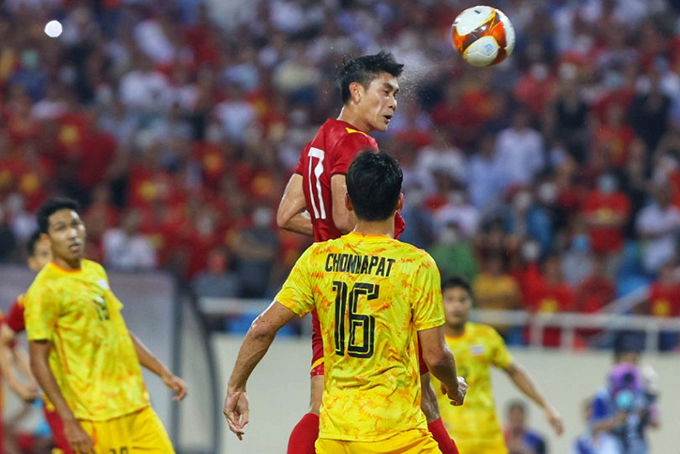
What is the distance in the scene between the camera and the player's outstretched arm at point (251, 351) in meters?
6.07

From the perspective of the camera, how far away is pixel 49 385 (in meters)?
7.86

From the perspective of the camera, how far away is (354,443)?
6.07 metres

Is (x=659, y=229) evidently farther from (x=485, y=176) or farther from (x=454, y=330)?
(x=454, y=330)

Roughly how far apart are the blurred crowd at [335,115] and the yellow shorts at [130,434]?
210 inches

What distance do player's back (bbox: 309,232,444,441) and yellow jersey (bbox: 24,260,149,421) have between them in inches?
95.4

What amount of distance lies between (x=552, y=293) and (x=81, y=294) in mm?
7230

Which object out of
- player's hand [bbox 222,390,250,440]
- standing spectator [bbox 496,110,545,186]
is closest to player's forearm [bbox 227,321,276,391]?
player's hand [bbox 222,390,250,440]

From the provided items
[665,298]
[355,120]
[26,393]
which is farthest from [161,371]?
[665,298]

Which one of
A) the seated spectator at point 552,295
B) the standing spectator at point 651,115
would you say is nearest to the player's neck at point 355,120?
the seated spectator at point 552,295

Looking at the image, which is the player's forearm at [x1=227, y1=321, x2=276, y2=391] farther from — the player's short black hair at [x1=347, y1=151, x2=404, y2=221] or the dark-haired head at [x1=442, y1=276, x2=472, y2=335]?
the dark-haired head at [x1=442, y1=276, x2=472, y2=335]

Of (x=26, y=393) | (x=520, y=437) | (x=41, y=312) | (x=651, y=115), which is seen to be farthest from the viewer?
(x=651, y=115)

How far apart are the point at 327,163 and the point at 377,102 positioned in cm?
43

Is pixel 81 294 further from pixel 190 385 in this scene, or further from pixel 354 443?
pixel 190 385

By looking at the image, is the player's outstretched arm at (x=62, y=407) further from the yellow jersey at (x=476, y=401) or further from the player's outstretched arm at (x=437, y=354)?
the yellow jersey at (x=476, y=401)
